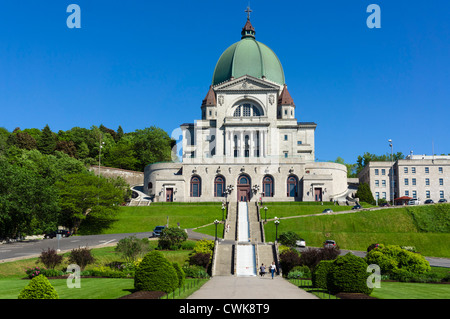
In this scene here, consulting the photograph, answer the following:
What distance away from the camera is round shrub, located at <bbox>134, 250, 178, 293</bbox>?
81.1 feet

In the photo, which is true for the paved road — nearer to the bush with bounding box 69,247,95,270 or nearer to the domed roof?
Answer: the bush with bounding box 69,247,95,270

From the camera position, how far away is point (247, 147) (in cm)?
9012

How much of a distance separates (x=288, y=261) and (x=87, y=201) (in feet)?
120

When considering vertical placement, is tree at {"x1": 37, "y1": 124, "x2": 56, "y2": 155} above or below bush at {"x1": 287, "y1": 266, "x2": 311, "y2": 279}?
above

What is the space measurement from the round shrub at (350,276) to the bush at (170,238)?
2552 cm

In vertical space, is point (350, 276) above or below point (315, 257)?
above

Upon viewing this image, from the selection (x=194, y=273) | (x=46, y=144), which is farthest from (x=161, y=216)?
(x=46, y=144)

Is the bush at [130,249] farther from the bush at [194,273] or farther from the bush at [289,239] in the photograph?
the bush at [289,239]

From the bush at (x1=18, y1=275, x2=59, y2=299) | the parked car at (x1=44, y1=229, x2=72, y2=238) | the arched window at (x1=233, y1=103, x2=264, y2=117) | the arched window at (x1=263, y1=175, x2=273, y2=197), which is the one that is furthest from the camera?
the arched window at (x1=233, y1=103, x2=264, y2=117)

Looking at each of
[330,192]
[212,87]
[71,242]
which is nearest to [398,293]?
[71,242]

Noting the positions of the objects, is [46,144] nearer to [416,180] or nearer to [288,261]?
[416,180]

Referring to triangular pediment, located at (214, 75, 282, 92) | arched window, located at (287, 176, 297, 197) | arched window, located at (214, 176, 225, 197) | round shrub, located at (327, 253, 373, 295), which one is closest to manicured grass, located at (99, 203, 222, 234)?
arched window, located at (214, 176, 225, 197)

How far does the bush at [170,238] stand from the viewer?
47.8 metres

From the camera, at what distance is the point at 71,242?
53.5 metres
